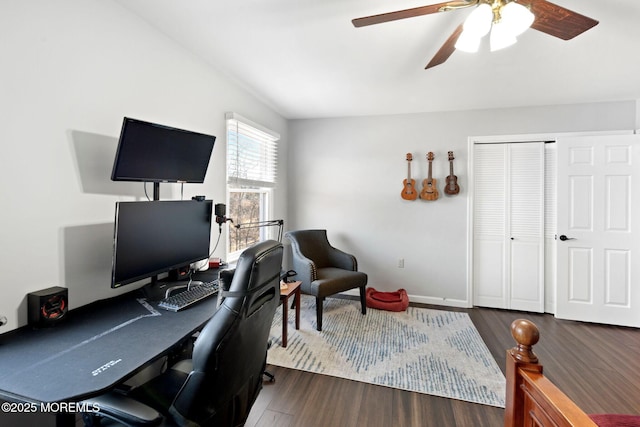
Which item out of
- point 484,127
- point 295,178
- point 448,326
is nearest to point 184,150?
point 295,178

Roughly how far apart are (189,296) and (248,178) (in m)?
1.67

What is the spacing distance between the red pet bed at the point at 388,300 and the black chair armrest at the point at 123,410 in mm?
2808

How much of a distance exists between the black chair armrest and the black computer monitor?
1.89 ft

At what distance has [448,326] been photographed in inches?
Answer: 119

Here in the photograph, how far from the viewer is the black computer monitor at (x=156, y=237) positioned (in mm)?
1406

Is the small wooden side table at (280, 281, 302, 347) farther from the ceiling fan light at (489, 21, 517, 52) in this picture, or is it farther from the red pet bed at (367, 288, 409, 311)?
the ceiling fan light at (489, 21, 517, 52)

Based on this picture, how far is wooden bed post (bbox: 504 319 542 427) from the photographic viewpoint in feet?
2.66

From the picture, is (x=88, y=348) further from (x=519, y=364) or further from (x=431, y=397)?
(x=431, y=397)

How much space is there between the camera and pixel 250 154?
3076mm

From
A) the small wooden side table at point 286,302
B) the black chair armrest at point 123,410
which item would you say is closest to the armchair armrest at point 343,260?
the small wooden side table at point 286,302

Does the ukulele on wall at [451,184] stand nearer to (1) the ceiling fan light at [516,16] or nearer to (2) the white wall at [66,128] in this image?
(1) the ceiling fan light at [516,16]

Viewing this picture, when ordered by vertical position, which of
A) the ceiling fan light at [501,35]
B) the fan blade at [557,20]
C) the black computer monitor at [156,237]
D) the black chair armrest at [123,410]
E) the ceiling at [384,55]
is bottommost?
the black chair armrest at [123,410]

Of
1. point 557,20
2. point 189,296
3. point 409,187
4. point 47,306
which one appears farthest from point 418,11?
point 409,187

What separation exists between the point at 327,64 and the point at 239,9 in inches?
33.7
